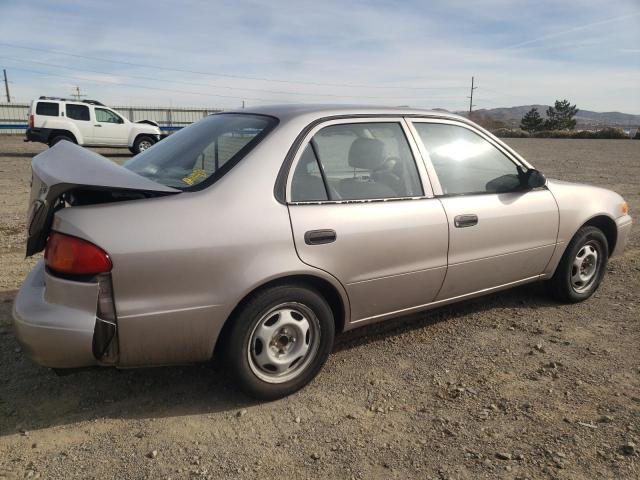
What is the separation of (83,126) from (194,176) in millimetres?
16866

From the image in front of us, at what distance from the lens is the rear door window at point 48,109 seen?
16.9 meters

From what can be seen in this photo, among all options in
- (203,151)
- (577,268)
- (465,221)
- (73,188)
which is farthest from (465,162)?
(73,188)

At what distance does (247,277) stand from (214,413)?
811mm

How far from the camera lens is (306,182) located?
9.54 feet

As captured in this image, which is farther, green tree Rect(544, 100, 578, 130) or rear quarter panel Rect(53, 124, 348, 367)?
green tree Rect(544, 100, 578, 130)

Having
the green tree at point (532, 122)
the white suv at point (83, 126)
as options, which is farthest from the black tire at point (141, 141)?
the green tree at point (532, 122)

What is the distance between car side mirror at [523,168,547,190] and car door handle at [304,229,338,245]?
177 centimetres

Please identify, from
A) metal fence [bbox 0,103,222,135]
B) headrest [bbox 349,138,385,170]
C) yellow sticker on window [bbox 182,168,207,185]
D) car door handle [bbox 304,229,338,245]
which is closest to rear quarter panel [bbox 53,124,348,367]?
car door handle [bbox 304,229,338,245]

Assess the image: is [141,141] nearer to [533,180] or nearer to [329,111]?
[329,111]

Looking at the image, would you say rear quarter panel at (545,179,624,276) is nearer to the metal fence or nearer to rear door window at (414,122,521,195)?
rear door window at (414,122,521,195)

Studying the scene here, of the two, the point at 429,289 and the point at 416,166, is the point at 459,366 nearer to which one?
the point at 429,289

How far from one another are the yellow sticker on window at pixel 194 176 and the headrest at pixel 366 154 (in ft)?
3.14

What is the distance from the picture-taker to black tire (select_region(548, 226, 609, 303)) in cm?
425

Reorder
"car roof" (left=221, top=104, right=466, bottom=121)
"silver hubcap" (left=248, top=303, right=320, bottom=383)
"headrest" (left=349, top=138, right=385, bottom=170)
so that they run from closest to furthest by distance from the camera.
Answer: "silver hubcap" (left=248, top=303, right=320, bottom=383) → "car roof" (left=221, top=104, right=466, bottom=121) → "headrest" (left=349, top=138, right=385, bottom=170)
